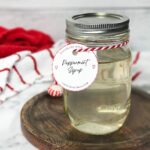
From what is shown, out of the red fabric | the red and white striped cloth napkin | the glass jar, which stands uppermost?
the glass jar

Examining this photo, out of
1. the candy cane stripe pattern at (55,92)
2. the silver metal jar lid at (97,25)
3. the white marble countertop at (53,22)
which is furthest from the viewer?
the white marble countertop at (53,22)

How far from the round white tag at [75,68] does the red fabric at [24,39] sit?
314 millimetres

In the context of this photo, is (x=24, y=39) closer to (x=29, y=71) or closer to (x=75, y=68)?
(x=29, y=71)

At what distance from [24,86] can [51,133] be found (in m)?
0.23

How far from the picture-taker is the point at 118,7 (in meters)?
0.80

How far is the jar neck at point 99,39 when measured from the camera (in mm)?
459

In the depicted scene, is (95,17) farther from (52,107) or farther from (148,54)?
(148,54)

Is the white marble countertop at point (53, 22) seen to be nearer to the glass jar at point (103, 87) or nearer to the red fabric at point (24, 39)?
the red fabric at point (24, 39)

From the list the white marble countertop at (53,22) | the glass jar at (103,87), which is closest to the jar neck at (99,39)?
the glass jar at (103,87)

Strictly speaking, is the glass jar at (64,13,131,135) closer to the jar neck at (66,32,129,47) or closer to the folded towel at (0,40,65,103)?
the jar neck at (66,32,129,47)

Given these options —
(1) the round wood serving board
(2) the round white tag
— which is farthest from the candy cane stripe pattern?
(2) the round white tag

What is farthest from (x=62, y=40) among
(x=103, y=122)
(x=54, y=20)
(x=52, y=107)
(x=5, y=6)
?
(x=103, y=122)

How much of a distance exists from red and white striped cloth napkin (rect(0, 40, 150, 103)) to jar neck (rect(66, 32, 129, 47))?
10.5 inches

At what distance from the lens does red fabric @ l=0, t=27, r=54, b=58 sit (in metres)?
0.80
